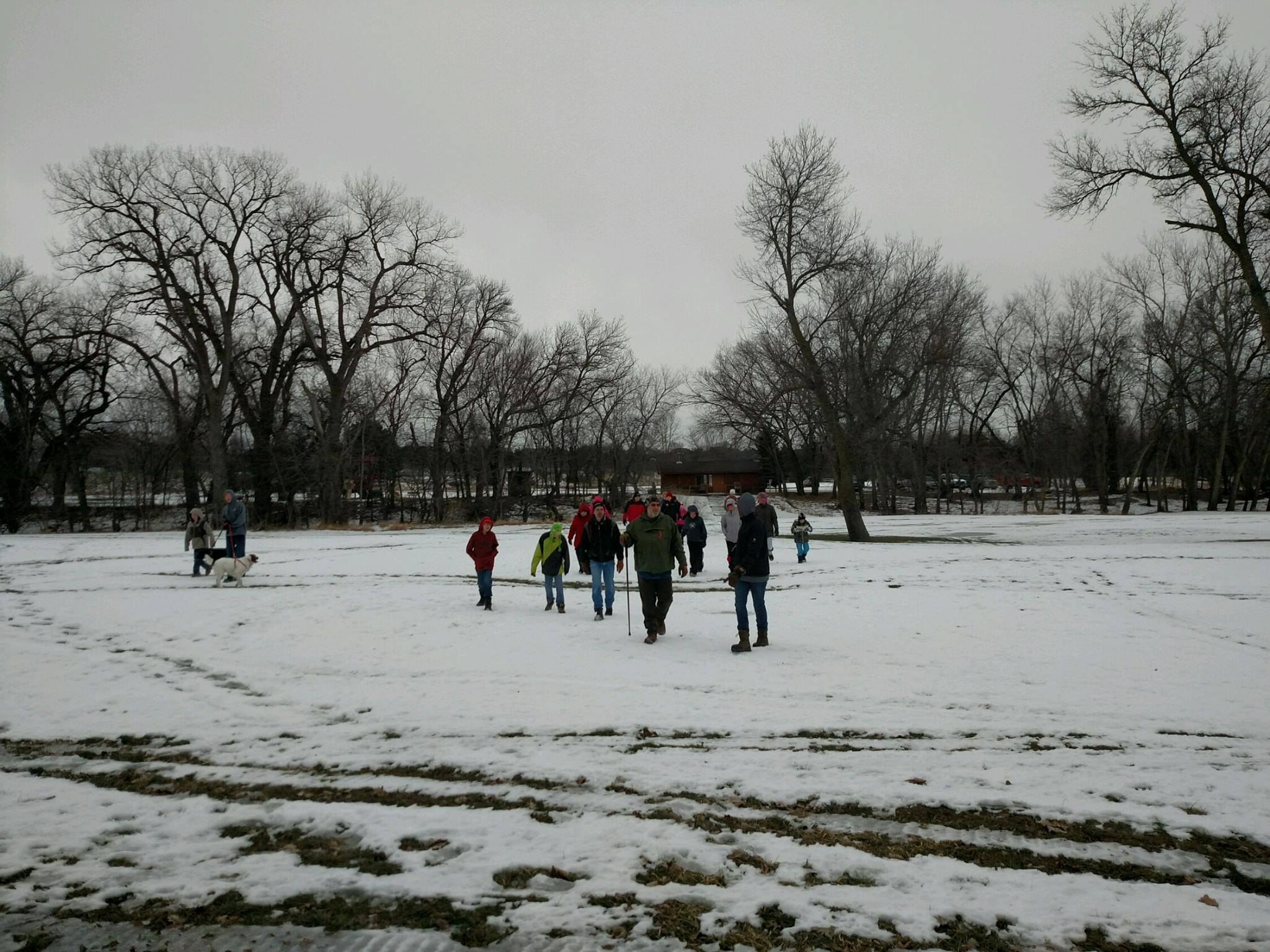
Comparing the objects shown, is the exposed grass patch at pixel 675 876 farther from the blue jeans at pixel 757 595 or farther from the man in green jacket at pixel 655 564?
the man in green jacket at pixel 655 564

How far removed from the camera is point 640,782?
487 cm

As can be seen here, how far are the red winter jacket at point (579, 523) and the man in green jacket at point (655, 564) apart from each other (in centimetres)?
372

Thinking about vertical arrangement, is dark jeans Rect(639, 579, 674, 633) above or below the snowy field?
above

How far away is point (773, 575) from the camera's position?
1609 cm

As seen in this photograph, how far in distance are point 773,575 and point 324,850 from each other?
1307 cm

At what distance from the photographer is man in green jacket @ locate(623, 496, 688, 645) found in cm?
951

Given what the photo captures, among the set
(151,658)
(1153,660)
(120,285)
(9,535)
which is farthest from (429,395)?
(1153,660)

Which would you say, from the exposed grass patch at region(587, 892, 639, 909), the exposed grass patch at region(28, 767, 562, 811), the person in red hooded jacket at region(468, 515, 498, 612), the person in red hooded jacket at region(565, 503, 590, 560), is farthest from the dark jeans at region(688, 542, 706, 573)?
the exposed grass patch at region(587, 892, 639, 909)

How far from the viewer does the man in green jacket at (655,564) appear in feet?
31.2

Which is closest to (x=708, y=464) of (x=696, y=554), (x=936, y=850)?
(x=696, y=554)

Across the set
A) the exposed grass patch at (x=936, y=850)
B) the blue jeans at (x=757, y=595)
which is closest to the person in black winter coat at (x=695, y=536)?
the blue jeans at (x=757, y=595)

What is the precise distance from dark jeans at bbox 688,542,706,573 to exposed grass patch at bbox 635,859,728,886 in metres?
12.1

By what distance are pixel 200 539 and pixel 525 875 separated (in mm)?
15660

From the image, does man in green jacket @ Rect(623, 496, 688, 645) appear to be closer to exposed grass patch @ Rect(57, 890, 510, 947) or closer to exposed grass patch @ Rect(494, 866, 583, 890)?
exposed grass patch @ Rect(494, 866, 583, 890)
